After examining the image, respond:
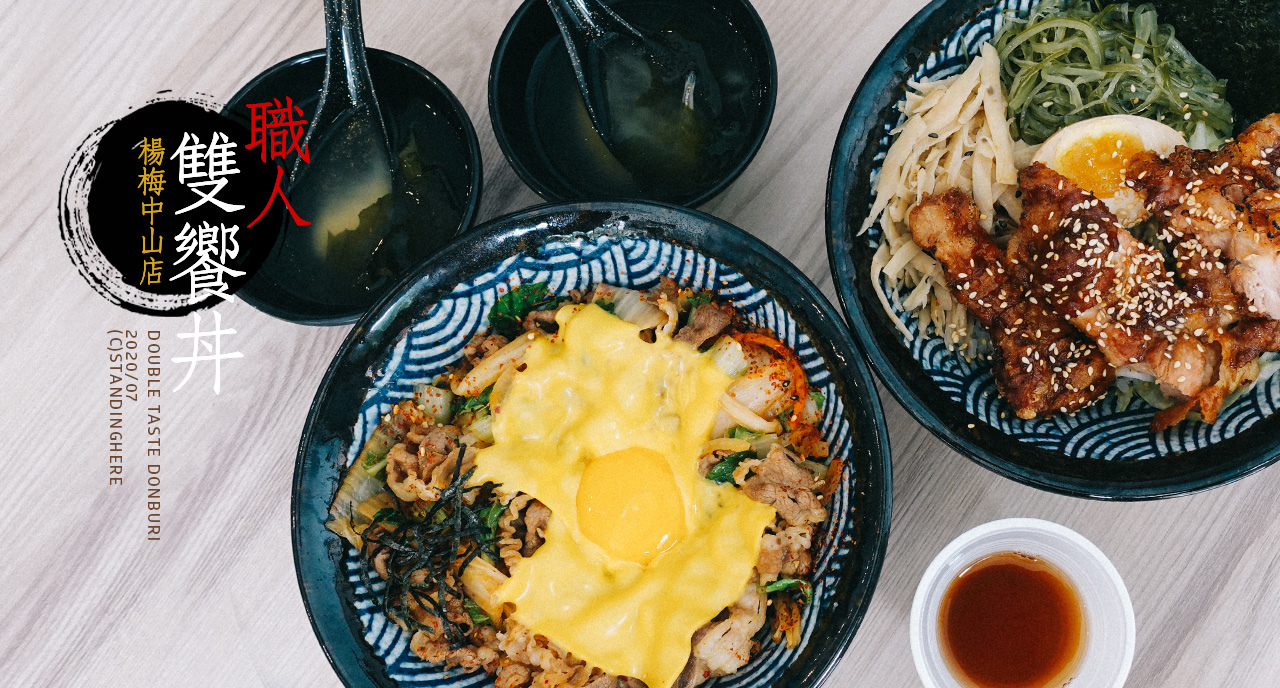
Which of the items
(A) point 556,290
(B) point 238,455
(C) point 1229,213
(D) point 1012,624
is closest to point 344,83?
(A) point 556,290

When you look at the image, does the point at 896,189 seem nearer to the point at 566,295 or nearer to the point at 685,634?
the point at 566,295

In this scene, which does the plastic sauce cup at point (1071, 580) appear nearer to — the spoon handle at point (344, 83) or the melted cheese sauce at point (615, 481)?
the melted cheese sauce at point (615, 481)

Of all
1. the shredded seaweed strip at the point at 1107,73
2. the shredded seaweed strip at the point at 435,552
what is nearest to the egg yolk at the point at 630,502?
the shredded seaweed strip at the point at 435,552

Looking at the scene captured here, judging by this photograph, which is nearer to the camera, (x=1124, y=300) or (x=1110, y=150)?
(x=1124, y=300)

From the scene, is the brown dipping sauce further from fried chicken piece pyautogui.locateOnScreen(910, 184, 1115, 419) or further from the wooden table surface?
fried chicken piece pyautogui.locateOnScreen(910, 184, 1115, 419)

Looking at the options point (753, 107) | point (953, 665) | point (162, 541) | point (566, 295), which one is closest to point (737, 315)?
point (566, 295)

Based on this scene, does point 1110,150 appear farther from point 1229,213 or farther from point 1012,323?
point 1012,323

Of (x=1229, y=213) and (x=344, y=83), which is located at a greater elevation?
(x=344, y=83)
